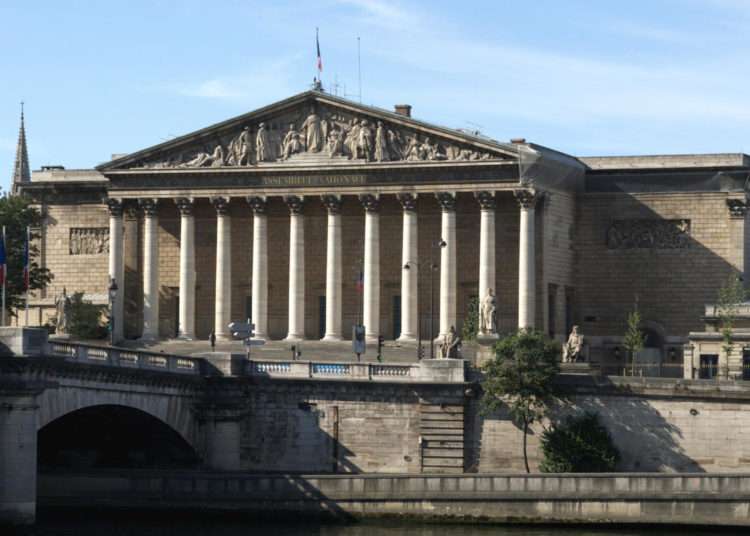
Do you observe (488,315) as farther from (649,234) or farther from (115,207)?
(115,207)

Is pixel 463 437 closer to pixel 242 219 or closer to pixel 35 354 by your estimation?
pixel 35 354

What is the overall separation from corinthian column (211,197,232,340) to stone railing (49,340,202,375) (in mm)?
24302

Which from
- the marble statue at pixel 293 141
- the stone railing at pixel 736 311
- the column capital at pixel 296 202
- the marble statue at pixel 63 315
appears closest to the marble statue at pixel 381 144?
the marble statue at pixel 293 141

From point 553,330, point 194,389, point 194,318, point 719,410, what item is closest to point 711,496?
point 719,410

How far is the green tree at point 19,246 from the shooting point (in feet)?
382

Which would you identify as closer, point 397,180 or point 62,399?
point 62,399

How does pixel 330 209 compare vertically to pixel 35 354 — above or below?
above

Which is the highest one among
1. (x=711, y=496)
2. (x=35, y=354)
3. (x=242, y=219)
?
(x=242, y=219)

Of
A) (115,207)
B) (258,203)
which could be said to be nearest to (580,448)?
(258,203)

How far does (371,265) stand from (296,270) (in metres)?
4.54

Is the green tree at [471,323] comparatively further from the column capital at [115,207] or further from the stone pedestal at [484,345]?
the column capital at [115,207]

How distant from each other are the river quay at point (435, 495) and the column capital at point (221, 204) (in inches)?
1324

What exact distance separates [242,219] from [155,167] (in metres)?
6.33

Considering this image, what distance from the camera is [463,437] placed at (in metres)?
89.2
